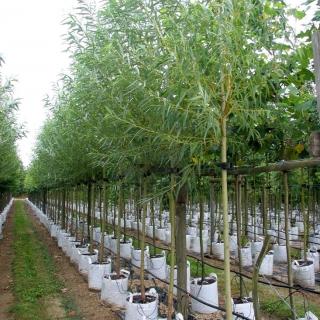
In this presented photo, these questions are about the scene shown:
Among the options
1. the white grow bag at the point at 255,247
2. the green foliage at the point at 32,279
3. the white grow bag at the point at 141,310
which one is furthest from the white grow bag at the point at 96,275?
the white grow bag at the point at 255,247

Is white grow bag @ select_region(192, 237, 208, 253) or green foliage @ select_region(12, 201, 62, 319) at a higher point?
white grow bag @ select_region(192, 237, 208, 253)

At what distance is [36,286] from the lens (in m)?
6.35

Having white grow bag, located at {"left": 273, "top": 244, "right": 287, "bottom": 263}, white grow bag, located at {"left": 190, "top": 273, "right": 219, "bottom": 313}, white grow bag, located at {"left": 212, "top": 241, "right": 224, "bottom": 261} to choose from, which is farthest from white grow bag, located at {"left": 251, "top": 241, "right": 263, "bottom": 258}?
white grow bag, located at {"left": 190, "top": 273, "right": 219, "bottom": 313}

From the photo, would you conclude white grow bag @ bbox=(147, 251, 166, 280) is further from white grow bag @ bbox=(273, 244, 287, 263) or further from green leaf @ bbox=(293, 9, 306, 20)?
green leaf @ bbox=(293, 9, 306, 20)

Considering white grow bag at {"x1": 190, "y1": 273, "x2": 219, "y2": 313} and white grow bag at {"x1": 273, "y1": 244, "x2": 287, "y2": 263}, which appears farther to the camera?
white grow bag at {"x1": 273, "y1": 244, "x2": 287, "y2": 263}

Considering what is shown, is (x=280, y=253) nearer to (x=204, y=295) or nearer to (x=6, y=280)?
(x=204, y=295)

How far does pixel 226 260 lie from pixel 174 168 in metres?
1.31

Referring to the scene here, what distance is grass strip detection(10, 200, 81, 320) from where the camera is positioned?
507 centimetres

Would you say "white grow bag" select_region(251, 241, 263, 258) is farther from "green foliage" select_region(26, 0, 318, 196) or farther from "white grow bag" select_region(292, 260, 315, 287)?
"green foliage" select_region(26, 0, 318, 196)

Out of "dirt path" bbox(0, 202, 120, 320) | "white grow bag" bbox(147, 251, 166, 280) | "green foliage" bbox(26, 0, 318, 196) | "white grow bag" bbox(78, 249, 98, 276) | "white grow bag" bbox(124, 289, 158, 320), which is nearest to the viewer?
"green foliage" bbox(26, 0, 318, 196)

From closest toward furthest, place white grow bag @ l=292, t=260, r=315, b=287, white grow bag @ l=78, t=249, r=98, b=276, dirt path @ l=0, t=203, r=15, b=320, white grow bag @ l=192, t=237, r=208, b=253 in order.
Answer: dirt path @ l=0, t=203, r=15, b=320 < white grow bag @ l=292, t=260, r=315, b=287 < white grow bag @ l=78, t=249, r=98, b=276 < white grow bag @ l=192, t=237, r=208, b=253

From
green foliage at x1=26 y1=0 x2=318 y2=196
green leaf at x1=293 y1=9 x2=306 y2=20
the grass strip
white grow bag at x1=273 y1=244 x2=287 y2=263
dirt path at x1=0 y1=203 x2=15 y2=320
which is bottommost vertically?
dirt path at x1=0 y1=203 x2=15 y2=320

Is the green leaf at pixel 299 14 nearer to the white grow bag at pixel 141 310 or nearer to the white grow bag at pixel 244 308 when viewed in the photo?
the white grow bag at pixel 244 308

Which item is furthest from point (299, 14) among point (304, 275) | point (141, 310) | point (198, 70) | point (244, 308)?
point (304, 275)
